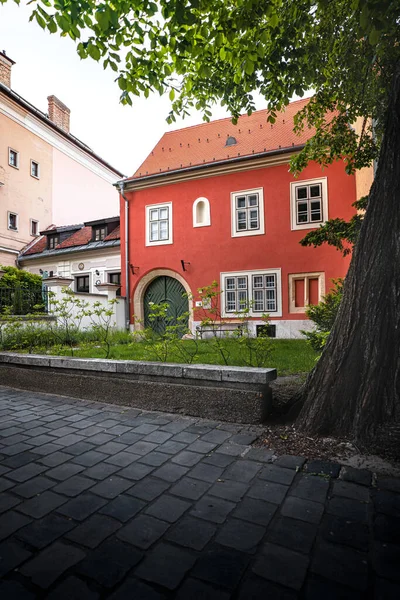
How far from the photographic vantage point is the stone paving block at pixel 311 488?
222cm

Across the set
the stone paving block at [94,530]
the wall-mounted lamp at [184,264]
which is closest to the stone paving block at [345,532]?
the stone paving block at [94,530]

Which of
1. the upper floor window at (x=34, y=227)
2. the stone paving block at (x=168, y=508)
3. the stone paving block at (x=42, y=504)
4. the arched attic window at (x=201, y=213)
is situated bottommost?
the stone paving block at (x=168, y=508)

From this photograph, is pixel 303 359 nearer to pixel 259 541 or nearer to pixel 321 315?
pixel 321 315

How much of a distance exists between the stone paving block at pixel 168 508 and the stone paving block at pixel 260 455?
2.73 ft

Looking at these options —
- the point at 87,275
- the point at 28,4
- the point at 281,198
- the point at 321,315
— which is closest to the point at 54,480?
the point at 28,4

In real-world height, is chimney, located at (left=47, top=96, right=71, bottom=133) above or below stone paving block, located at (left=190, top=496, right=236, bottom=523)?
above

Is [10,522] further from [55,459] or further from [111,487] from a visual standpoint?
[55,459]

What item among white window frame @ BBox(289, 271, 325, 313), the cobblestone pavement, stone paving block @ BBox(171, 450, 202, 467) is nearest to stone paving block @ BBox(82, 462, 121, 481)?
the cobblestone pavement

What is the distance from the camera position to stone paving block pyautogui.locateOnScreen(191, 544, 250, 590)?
1.53 meters

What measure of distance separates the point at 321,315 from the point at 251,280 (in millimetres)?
7510

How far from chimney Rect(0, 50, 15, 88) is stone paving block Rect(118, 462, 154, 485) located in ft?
86.9

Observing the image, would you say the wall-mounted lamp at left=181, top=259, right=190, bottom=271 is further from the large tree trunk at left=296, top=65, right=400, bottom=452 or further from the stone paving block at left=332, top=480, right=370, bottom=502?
the stone paving block at left=332, top=480, right=370, bottom=502

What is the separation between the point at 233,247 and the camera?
1427 centimetres

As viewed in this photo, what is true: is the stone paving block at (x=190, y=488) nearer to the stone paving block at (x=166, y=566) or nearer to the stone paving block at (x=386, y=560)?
the stone paving block at (x=166, y=566)
